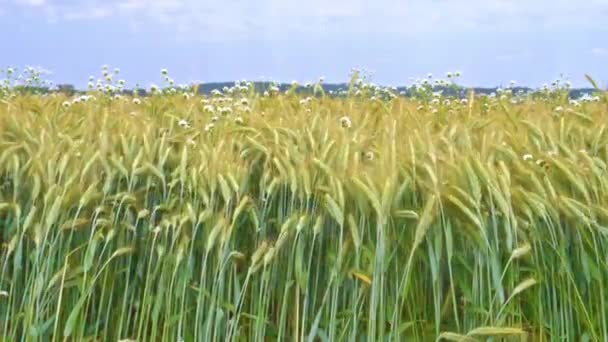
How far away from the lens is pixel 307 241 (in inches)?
46.8

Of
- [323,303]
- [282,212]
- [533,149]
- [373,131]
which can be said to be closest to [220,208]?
[282,212]

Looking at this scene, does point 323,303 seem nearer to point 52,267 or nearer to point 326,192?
point 326,192

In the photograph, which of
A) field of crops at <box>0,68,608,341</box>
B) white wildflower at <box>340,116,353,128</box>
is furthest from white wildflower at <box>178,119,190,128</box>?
white wildflower at <box>340,116,353,128</box>

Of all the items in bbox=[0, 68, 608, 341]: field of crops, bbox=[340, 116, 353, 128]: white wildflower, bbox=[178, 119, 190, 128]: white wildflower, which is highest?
bbox=[340, 116, 353, 128]: white wildflower

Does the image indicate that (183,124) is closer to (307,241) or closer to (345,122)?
(345,122)

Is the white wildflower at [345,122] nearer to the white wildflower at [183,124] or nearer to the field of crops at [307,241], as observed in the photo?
the field of crops at [307,241]

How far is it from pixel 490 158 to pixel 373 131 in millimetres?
365

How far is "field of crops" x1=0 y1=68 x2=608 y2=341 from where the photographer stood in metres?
1.15

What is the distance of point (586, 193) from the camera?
1.18m

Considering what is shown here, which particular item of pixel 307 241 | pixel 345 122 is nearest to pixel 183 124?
pixel 345 122

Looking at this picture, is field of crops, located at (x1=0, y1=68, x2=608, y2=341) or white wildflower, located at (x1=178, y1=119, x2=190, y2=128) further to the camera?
white wildflower, located at (x1=178, y1=119, x2=190, y2=128)

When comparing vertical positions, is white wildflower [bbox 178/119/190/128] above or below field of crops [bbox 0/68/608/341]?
above

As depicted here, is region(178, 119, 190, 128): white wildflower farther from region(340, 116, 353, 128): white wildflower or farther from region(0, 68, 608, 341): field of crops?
region(340, 116, 353, 128): white wildflower

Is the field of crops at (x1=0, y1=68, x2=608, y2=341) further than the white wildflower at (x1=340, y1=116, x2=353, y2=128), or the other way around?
the white wildflower at (x1=340, y1=116, x2=353, y2=128)
